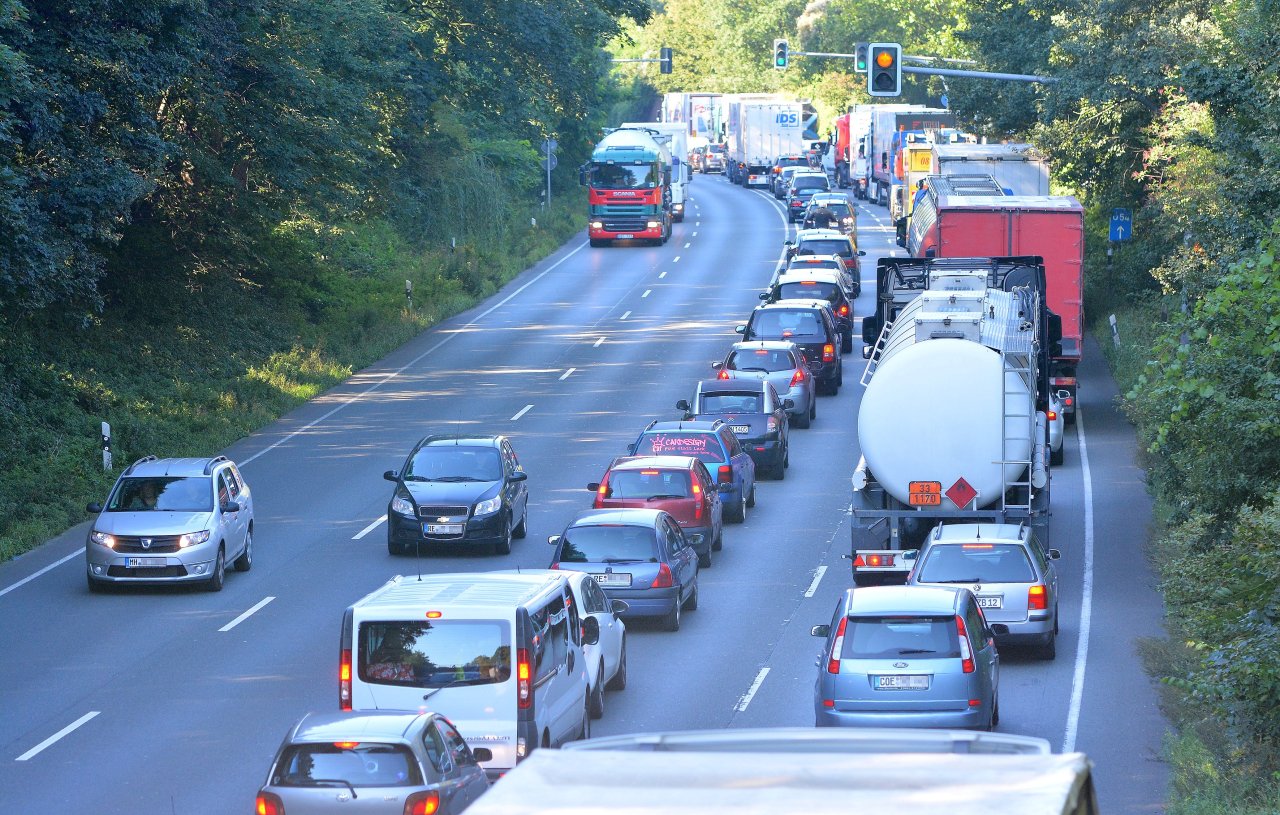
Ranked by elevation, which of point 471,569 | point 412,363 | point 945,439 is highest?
point 945,439

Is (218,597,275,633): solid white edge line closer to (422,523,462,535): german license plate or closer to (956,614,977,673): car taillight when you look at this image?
(422,523,462,535): german license plate

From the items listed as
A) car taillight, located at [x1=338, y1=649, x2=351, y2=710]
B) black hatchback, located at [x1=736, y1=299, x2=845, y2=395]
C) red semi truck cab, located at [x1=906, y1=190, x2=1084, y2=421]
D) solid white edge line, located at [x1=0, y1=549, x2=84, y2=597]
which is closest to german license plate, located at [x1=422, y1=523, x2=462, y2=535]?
solid white edge line, located at [x1=0, y1=549, x2=84, y2=597]

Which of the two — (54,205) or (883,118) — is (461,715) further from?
(883,118)

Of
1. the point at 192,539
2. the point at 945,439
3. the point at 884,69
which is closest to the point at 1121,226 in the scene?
the point at 884,69

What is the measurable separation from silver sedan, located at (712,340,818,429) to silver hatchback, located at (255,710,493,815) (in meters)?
22.3

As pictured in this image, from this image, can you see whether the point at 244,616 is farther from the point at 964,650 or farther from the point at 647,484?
the point at 964,650

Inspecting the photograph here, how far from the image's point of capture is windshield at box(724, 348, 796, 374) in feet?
112

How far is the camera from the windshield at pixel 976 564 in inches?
755

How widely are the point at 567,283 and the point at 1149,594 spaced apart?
35830mm

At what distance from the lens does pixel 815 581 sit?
923 inches

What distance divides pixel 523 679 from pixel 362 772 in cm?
226

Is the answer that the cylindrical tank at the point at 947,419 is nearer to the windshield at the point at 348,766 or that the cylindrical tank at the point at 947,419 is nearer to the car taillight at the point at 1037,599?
the car taillight at the point at 1037,599

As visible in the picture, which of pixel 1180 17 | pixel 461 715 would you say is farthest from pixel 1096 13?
pixel 461 715

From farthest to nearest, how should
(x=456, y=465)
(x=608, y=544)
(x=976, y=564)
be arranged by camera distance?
(x=456, y=465), (x=608, y=544), (x=976, y=564)
